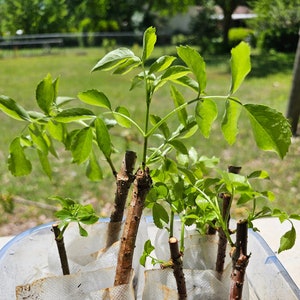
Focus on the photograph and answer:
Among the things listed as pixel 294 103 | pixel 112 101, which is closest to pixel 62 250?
pixel 294 103

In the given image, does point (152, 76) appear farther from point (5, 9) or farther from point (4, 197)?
point (4, 197)

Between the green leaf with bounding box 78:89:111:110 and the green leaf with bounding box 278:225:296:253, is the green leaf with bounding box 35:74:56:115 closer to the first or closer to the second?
the green leaf with bounding box 78:89:111:110

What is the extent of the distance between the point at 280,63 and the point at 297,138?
3.10 meters

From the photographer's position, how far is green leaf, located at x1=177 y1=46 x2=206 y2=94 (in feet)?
1.12

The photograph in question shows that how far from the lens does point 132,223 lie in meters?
0.39

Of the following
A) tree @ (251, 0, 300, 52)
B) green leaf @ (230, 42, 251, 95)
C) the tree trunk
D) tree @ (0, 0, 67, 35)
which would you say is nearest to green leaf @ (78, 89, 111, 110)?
green leaf @ (230, 42, 251, 95)

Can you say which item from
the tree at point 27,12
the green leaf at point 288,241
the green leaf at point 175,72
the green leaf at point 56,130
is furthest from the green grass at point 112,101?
the tree at point 27,12

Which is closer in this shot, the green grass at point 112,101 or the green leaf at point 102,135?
the green leaf at point 102,135

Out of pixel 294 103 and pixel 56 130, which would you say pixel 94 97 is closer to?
pixel 56 130

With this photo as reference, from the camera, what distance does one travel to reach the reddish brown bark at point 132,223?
15.1 inches

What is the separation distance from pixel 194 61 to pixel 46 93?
143 mm

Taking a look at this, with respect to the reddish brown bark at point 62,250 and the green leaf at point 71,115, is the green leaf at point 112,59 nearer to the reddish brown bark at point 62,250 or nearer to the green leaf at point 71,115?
the green leaf at point 71,115

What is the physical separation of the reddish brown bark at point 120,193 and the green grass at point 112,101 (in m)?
0.15

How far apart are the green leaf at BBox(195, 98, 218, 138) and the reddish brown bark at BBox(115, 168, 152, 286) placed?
62 millimetres
